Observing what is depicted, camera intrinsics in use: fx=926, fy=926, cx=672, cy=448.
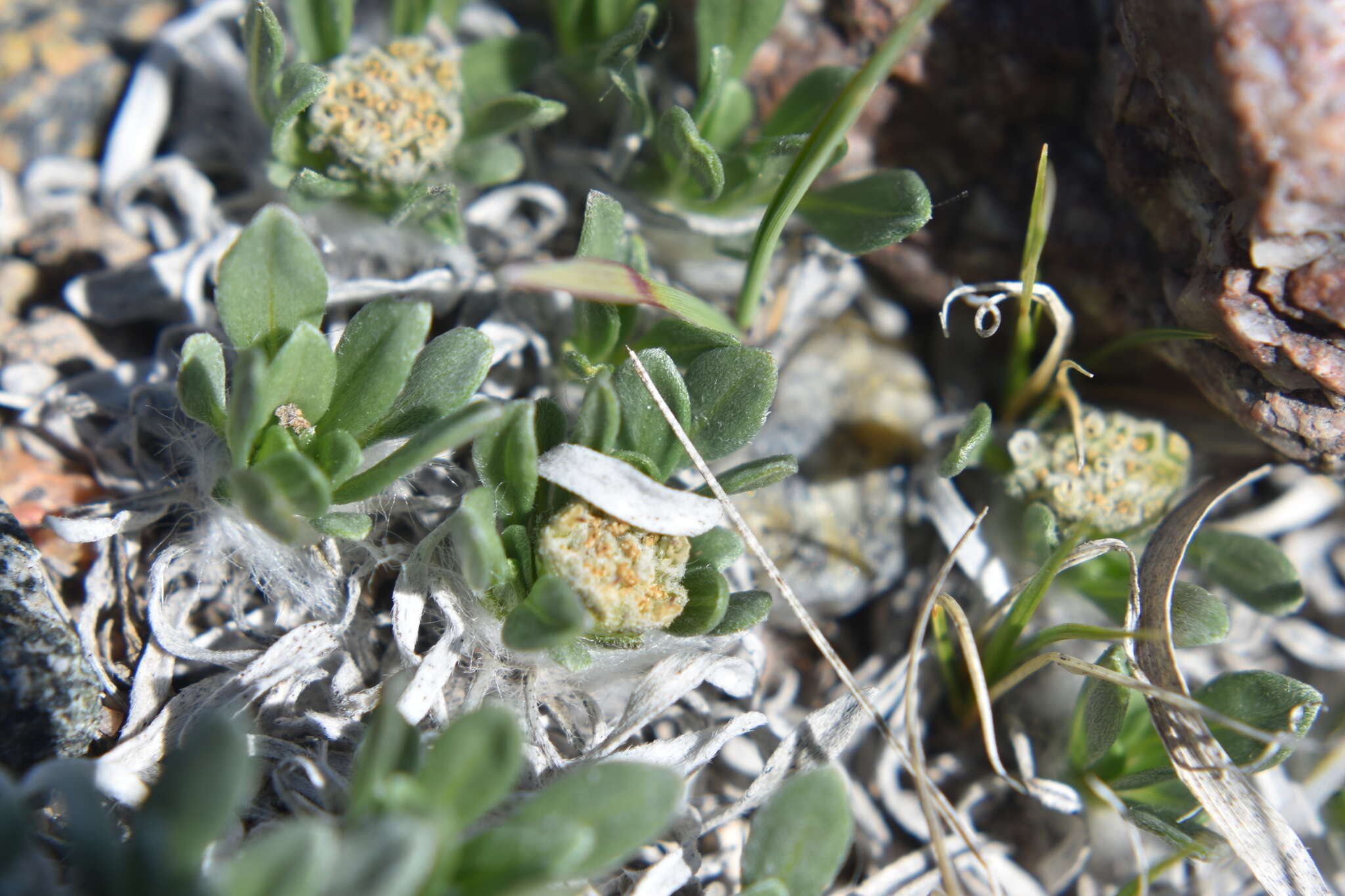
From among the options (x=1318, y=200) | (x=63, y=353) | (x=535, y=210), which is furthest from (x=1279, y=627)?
(x=63, y=353)

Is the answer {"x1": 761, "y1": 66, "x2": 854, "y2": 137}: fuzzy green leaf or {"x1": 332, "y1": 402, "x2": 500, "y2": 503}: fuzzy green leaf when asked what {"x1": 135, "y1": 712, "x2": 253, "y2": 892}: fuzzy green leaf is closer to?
{"x1": 332, "y1": 402, "x2": 500, "y2": 503}: fuzzy green leaf

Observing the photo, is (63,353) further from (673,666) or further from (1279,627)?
(1279,627)

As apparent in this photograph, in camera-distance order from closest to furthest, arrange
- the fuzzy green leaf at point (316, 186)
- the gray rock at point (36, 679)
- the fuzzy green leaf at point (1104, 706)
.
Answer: the gray rock at point (36, 679)
the fuzzy green leaf at point (1104, 706)
the fuzzy green leaf at point (316, 186)

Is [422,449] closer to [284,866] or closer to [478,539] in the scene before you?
[478,539]

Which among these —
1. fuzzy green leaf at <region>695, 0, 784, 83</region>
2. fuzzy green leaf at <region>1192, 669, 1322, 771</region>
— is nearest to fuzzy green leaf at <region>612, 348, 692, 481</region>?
fuzzy green leaf at <region>695, 0, 784, 83</region>

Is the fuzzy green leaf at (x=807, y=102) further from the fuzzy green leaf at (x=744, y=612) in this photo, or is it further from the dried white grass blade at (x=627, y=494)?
the fuzzy green leaf at (x=744, y=612)

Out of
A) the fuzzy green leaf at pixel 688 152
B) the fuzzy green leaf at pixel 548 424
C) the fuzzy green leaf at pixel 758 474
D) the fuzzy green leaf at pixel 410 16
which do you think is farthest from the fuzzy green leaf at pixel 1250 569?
the fuzzy green leaf at pixel 410 16

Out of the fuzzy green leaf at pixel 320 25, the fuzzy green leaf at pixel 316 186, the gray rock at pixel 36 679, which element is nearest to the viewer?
the gray rock at pixel 36 679

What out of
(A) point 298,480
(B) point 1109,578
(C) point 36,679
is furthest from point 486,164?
(B) point 1109,578
